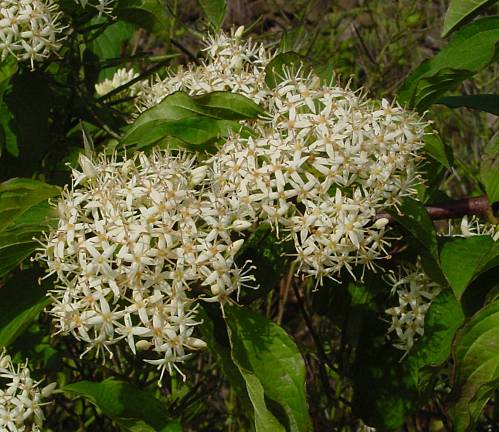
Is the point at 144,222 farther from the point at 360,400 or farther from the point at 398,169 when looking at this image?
the point at 360,400

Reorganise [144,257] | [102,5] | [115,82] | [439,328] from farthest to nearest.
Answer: [115,82]
[102,5]
[439,328]
[144,257]

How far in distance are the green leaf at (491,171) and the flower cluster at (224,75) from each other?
35 cm

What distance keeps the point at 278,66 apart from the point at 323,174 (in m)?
0.26

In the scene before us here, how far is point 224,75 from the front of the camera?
1277 mm

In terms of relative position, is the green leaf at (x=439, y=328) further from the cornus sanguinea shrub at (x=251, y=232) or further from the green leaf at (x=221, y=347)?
the green leaf at (x=221, y=347)

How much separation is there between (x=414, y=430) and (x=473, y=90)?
164 centimetres

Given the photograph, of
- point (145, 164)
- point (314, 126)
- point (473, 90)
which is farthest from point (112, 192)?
point (473, 90)

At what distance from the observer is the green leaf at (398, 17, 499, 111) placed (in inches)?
43.5

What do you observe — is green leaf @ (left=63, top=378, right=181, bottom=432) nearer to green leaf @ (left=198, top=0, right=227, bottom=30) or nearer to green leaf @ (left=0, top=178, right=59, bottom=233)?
green leaf @ (left=0, top=178, right=59, bottom=233)

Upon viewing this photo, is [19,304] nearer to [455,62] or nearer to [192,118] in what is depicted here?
[192,118]

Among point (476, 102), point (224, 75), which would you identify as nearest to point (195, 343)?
point (224, 75)

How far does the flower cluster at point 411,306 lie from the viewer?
121 centimetres

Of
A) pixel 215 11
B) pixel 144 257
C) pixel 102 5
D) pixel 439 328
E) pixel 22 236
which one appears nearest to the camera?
pixel 144 257

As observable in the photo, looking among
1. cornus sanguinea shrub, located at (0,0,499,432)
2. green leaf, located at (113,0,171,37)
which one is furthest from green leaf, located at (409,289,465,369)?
green leaf, located at (113,0,171,37)
